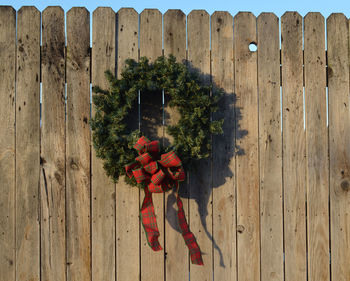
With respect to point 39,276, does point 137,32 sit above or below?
above

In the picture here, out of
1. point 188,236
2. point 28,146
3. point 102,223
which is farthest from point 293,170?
point 28,146

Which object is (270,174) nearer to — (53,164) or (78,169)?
(78,169)

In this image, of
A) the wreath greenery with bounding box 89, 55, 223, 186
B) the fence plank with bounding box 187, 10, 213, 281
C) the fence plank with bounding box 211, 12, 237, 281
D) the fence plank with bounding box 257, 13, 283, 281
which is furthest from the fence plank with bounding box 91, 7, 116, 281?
the fence plank with bounding box 257, 13, 283, 281

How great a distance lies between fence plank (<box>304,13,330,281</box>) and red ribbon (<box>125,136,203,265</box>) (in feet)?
2.95

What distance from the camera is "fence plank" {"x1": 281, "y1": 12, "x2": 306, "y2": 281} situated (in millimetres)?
2652

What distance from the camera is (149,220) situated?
2420 mm

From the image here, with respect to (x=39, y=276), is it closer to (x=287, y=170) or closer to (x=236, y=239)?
(x=236, y=239)

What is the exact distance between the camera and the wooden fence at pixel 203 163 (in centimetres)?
256

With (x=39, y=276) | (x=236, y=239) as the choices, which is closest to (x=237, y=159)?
(x=236, y=239)

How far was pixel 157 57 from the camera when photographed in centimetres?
262

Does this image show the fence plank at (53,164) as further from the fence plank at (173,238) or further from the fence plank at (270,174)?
the fence plank at (270,174)

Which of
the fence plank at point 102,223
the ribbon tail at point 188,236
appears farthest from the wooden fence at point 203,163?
the ribbon tail at point 188,236

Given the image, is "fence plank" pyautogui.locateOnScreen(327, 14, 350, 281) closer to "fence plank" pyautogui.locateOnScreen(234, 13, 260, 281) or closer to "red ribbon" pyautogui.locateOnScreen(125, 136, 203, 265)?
"fence plank" pyautogui.locateOnScreen(234, 13, 260, 281)

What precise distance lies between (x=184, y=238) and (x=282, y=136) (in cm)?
105
